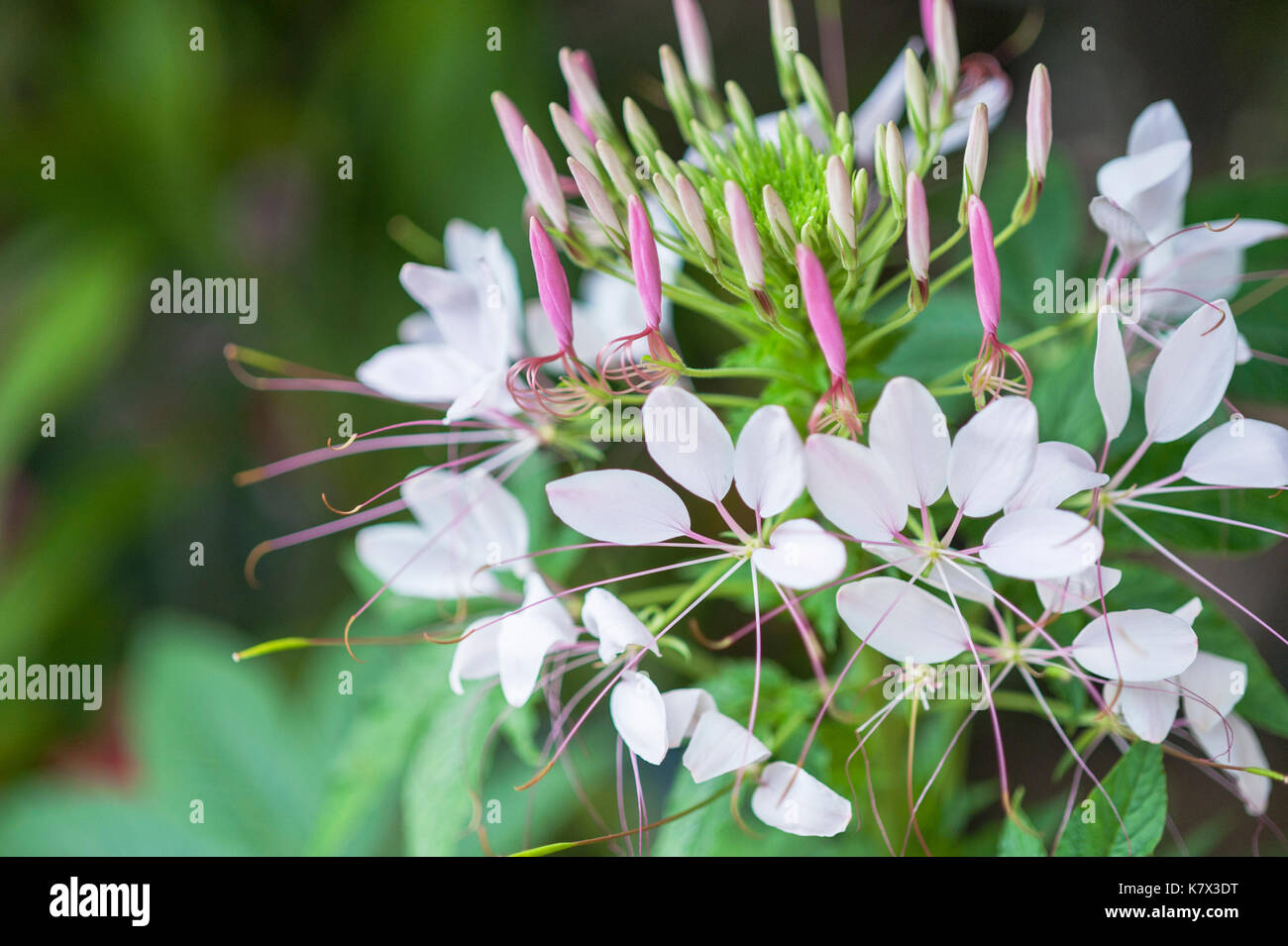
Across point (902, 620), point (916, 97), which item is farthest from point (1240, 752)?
point (916, 97)

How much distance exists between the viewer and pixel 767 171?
28.0 inches

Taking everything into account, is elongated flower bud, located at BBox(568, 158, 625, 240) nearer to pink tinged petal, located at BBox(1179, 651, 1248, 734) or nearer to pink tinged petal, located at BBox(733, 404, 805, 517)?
pink tinged petal, located at BBox(733, 404, 805, 517)

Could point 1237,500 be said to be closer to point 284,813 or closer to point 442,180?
point 284,813

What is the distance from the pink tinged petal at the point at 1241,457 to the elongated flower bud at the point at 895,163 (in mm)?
254

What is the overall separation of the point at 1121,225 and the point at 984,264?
6.9 inches

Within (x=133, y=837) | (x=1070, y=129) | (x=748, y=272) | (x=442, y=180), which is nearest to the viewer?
(x=748, y=272)

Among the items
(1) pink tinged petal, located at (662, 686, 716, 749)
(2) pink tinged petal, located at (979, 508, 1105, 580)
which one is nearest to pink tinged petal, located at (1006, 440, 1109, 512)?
(2) pink tinged petal, located at (979, 508, 1105, 580)

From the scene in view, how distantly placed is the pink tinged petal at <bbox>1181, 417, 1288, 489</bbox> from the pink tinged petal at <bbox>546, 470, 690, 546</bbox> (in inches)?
13.5

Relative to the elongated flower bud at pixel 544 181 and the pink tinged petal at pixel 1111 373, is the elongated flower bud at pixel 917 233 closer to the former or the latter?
the pink tinged petal at pixel 1111 373

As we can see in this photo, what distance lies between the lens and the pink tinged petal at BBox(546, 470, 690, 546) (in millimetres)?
552

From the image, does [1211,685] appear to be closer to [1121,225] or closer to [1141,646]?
[1141,646]

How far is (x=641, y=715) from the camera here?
55cm
